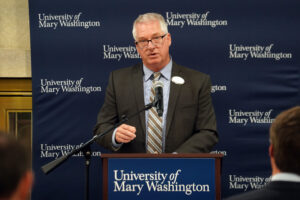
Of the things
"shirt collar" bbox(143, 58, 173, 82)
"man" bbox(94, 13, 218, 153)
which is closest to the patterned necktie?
"man" bbox(94, 13, 218, 153)

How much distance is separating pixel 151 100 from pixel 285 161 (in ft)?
6.85

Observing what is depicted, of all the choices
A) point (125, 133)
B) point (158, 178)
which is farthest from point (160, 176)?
point (125, 133)

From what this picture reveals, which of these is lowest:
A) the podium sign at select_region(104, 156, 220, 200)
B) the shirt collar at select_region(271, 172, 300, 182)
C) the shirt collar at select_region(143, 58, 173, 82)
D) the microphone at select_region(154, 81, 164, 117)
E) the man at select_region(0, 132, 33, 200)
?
the podium sign at select_region(104, 156, 220, 200)

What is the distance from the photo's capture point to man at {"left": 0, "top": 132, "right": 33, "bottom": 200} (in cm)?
93

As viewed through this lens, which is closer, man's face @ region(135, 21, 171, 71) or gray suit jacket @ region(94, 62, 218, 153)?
gray suit jacket @ region(94, 62, 218, 153)

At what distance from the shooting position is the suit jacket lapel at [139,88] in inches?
133

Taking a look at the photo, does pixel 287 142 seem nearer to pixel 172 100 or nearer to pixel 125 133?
pixel 125 133

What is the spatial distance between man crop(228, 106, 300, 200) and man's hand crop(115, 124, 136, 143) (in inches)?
57.2

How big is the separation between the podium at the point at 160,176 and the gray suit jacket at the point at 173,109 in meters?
0.41

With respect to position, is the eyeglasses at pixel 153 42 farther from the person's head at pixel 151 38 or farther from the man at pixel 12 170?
the man at pixel 12 170

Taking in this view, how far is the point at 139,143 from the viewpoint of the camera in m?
3.34

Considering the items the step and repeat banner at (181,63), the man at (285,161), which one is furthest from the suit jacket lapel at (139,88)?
the man at (285,161)

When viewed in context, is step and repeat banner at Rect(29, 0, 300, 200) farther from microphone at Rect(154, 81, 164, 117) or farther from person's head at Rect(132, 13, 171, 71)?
microphone at Rect(154, 81, 164, 117)

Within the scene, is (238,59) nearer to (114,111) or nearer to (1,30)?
(114,111)
